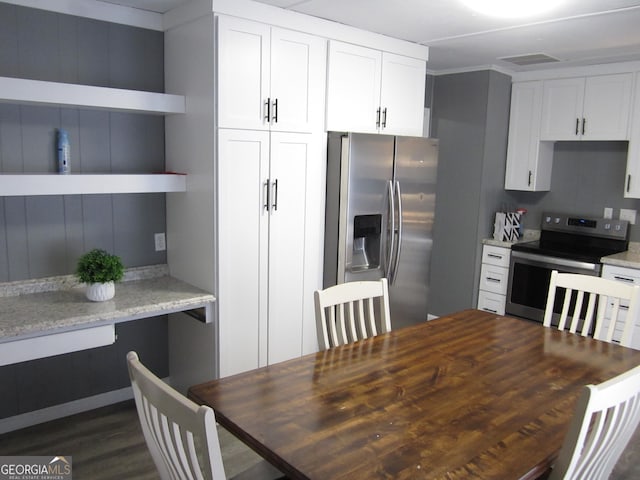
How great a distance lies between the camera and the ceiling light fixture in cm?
261

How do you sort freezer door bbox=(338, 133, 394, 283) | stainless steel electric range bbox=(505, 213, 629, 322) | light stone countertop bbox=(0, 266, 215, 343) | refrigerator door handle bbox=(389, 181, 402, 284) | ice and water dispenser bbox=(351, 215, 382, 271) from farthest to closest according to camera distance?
stainless steel electric range bbox=(505, 213, 629, 322), refrigerator door handle bbox=(389, 181, 402, 284), ice and water dispenser bbox=(351, 215, 382, 271), freezer door bbox=(338, 133, 394, 283), light stone countertop bbox=(0, 266, 215, 343)

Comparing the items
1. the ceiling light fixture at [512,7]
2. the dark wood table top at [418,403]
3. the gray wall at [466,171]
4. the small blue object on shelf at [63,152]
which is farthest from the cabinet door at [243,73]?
the gray wall at [466,171]

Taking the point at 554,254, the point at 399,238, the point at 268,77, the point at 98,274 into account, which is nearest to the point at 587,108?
the point at 554,254

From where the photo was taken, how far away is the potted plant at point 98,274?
266 cm

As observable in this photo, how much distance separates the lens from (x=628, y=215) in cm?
429

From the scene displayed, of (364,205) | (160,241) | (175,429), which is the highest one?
(364,205)

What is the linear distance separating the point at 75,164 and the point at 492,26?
2.56 meters

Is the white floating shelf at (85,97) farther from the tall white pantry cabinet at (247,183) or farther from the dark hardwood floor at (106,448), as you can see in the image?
the dark hardwood floor at (106,448)

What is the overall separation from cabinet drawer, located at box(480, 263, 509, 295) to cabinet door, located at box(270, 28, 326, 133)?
2.22 metres

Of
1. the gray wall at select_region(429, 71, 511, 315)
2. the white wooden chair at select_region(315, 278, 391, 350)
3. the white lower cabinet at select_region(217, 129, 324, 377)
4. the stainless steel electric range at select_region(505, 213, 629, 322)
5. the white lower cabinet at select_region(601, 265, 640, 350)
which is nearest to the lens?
the white wooden chair at select_region(315, 278, 391, 350)

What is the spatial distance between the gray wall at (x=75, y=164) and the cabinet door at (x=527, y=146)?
121 inches

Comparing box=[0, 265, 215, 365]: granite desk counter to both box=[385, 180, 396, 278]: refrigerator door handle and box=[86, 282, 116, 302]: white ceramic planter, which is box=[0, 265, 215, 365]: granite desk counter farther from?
box=[385, 180, 396, 278]: refrigerator door handle

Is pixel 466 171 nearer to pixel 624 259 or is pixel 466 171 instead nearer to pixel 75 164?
pixel 624 259

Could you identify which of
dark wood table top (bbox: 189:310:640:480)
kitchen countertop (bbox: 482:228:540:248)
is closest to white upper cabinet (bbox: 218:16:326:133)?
dark wood table top (bbox: 189:310:640:480)
